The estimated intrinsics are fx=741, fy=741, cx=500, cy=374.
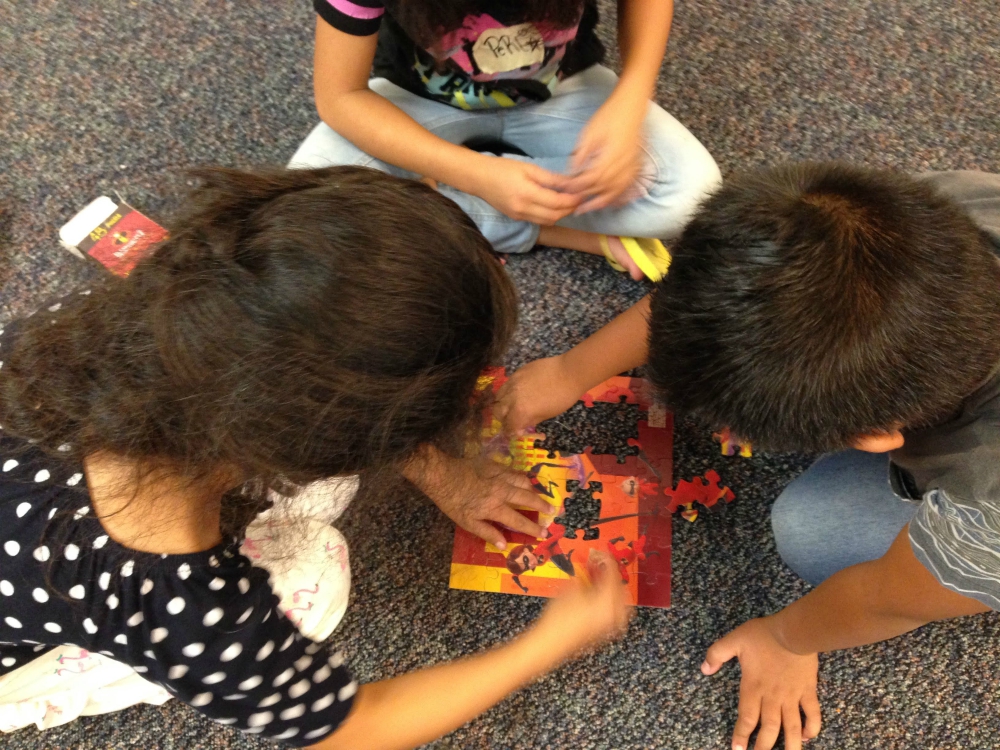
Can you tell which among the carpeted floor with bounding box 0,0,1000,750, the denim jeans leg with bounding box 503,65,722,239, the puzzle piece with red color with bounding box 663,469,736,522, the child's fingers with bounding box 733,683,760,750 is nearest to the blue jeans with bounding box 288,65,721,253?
the denim jeans leg with bounding box 503,65,722,239

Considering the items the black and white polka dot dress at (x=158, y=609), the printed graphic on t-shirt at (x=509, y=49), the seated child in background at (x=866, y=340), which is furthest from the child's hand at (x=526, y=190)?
the black and white polka dot dress at (x=158, y=609)

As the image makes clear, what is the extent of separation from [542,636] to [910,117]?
3.21ft

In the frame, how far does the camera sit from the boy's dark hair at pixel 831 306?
1.71 ft

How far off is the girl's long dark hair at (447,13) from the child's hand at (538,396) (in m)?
0.38

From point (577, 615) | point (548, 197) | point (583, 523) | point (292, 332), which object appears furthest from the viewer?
point (583, 523)

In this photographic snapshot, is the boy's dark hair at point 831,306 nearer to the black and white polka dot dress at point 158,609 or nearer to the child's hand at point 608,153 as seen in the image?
the child's hand at point 608,153

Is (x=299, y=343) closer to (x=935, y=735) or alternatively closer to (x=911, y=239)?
(x=911, y=239)

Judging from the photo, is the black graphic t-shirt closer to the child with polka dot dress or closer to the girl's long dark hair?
the girl's long dark hair

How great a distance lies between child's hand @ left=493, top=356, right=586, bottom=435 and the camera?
90cm

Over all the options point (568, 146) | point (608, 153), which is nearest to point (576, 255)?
point (568, 146)

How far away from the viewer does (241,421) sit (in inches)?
18.5

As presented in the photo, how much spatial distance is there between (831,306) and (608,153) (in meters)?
0.36

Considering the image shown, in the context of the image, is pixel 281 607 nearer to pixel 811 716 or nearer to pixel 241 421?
pixel 241 421

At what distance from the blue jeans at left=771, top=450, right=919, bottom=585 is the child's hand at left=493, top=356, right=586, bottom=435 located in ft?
0.93
